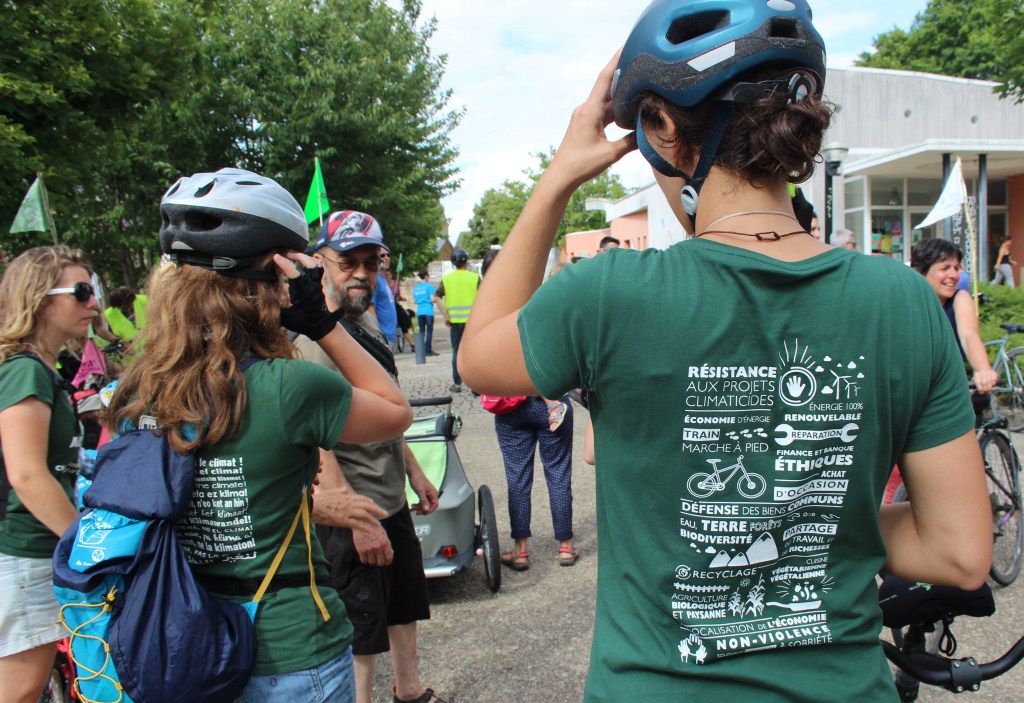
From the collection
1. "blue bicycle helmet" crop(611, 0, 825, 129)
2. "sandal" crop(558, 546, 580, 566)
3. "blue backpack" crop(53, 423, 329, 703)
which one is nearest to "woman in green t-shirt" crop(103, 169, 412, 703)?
"blue backpack" crop(53, 423, 329, 703)

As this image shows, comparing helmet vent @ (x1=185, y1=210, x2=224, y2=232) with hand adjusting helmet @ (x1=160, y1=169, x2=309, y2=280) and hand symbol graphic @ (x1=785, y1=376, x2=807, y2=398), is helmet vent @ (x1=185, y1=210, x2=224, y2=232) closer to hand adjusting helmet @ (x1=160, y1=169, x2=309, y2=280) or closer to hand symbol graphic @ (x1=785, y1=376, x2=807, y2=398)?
hand adjusting helmet @ (x1=160, y1=169, x2=309, y2=280)

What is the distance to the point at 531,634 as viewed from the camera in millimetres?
4207

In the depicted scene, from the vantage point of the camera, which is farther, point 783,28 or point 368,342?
point 368,342

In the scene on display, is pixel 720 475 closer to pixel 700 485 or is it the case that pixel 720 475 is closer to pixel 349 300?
pixel 700 485

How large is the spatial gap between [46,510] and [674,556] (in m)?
2.25

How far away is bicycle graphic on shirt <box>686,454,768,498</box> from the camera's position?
116cm

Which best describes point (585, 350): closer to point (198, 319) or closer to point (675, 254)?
point (675, 254)

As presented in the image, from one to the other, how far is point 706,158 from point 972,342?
421cm

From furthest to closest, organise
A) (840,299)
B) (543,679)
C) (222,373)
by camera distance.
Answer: (543,679)
(222,373)
(840,299)

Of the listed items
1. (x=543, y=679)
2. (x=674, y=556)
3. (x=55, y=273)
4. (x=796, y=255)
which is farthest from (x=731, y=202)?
(x=543, y=679)

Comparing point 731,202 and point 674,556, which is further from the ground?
point 731,202

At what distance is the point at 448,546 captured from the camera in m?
4.53

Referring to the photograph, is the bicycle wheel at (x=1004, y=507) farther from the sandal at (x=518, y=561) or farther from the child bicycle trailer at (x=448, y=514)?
the child bicycle trailer at (x=448, y=514)

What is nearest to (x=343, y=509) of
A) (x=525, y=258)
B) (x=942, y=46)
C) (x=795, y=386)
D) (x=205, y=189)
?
(x=205, y=189)
